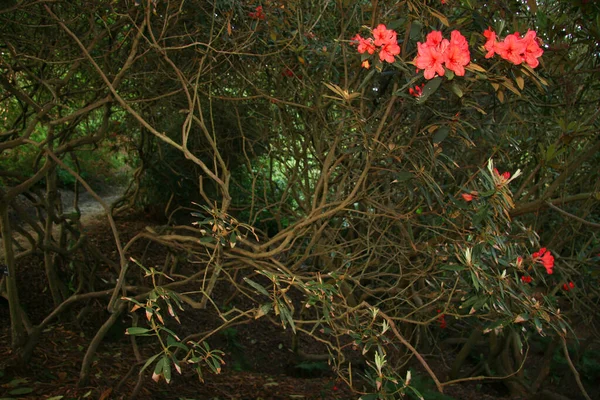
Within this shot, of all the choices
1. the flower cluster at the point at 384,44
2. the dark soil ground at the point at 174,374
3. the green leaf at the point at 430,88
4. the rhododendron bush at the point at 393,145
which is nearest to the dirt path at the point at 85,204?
the dark soil ground at the point at 174,374

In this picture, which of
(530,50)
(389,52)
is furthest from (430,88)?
(530,50)

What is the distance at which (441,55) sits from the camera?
7.58 feet

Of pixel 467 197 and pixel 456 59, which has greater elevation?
pixel 456 59

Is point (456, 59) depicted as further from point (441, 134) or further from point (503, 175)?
point (503, 175)

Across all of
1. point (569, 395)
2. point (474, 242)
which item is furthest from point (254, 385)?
point (569, 395)

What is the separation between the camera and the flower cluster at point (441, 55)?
2.29m

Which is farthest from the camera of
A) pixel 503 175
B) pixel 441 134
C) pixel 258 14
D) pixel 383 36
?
pixel 258 14

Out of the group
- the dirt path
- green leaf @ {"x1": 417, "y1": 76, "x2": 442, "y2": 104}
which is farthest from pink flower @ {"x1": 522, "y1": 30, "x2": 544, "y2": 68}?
the dirt path

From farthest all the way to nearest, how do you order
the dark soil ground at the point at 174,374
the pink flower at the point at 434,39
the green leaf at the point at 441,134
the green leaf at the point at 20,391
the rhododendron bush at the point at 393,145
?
the dark soil ground at the point at 174,374 → the green leaf at the point at 20,391 → the green leaf at the point at 441,134 → the rhododendron bush at the point at 393,145 → the pink flower at the point at 434,39

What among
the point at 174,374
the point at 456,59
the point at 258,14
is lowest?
the point at 174,374

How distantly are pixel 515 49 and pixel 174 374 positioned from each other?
280 centimetres

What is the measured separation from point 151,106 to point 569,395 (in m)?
4.34

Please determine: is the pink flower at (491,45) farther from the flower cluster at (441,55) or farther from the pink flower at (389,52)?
the pink flower at (389,52)

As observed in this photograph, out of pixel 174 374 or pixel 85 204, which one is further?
pixel 85 204
